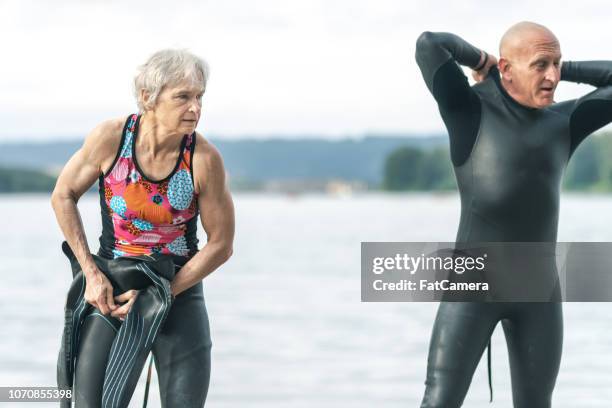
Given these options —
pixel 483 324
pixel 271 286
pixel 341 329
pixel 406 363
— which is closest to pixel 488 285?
pixel 483 324

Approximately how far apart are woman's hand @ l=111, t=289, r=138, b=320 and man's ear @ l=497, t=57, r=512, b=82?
1720 millimetres

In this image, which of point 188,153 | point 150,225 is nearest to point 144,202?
point 150,225

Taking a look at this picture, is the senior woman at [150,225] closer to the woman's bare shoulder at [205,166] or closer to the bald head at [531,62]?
the woman's bare shoulder at [205,166]

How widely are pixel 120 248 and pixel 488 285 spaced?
4.89ft

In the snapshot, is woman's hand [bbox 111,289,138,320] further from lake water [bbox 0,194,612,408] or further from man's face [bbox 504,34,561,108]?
lake water [bbox 0,194,612,408]

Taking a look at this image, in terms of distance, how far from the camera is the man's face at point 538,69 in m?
4.48

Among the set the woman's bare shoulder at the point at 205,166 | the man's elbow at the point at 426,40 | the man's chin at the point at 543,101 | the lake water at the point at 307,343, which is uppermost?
the man's elbow at the point at 426,40

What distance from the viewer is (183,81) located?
404 centimetres

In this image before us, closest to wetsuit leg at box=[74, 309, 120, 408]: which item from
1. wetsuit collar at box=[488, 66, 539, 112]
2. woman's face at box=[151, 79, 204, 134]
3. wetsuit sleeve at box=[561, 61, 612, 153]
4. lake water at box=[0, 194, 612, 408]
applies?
woman's face at box=[151, 79, 204, 134]

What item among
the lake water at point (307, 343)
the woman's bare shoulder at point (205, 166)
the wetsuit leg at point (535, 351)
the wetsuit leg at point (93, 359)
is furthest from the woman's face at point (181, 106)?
the lake water at point (307, 343)

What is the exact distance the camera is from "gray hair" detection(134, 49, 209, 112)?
4.04 metres

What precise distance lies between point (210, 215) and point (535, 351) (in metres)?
1.42

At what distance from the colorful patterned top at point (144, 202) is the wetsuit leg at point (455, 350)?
1.10 meters

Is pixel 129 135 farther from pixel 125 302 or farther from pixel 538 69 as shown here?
pixel 538 69
